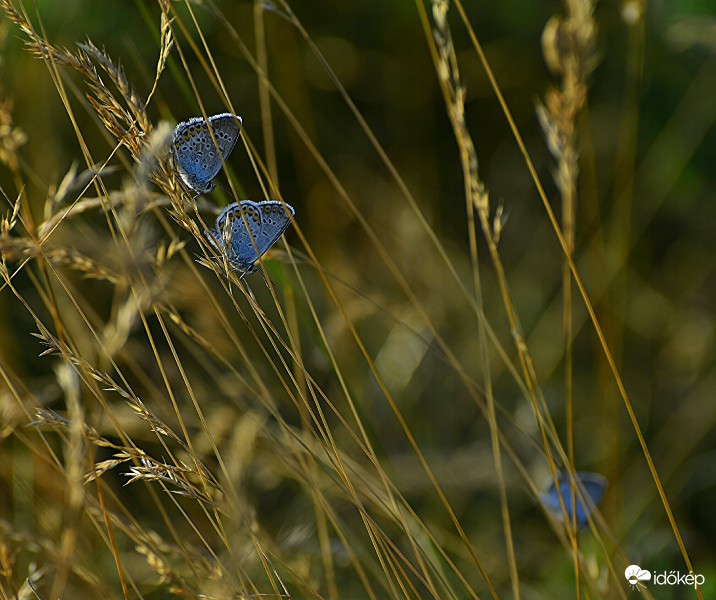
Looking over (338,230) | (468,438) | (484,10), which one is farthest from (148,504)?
(484,10)

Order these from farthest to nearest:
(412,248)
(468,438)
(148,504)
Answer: (412,248)
(468,438)
(148,504)

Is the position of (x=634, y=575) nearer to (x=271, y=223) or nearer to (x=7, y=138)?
(x=271, y=223)

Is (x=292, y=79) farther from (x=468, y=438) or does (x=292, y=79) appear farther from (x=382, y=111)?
(x=468, y=438)

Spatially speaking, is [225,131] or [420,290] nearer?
[225,131]

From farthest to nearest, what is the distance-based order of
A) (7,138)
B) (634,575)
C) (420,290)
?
(420,290), (634,575), (7,138)

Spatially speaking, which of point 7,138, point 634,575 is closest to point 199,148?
point 7,138
